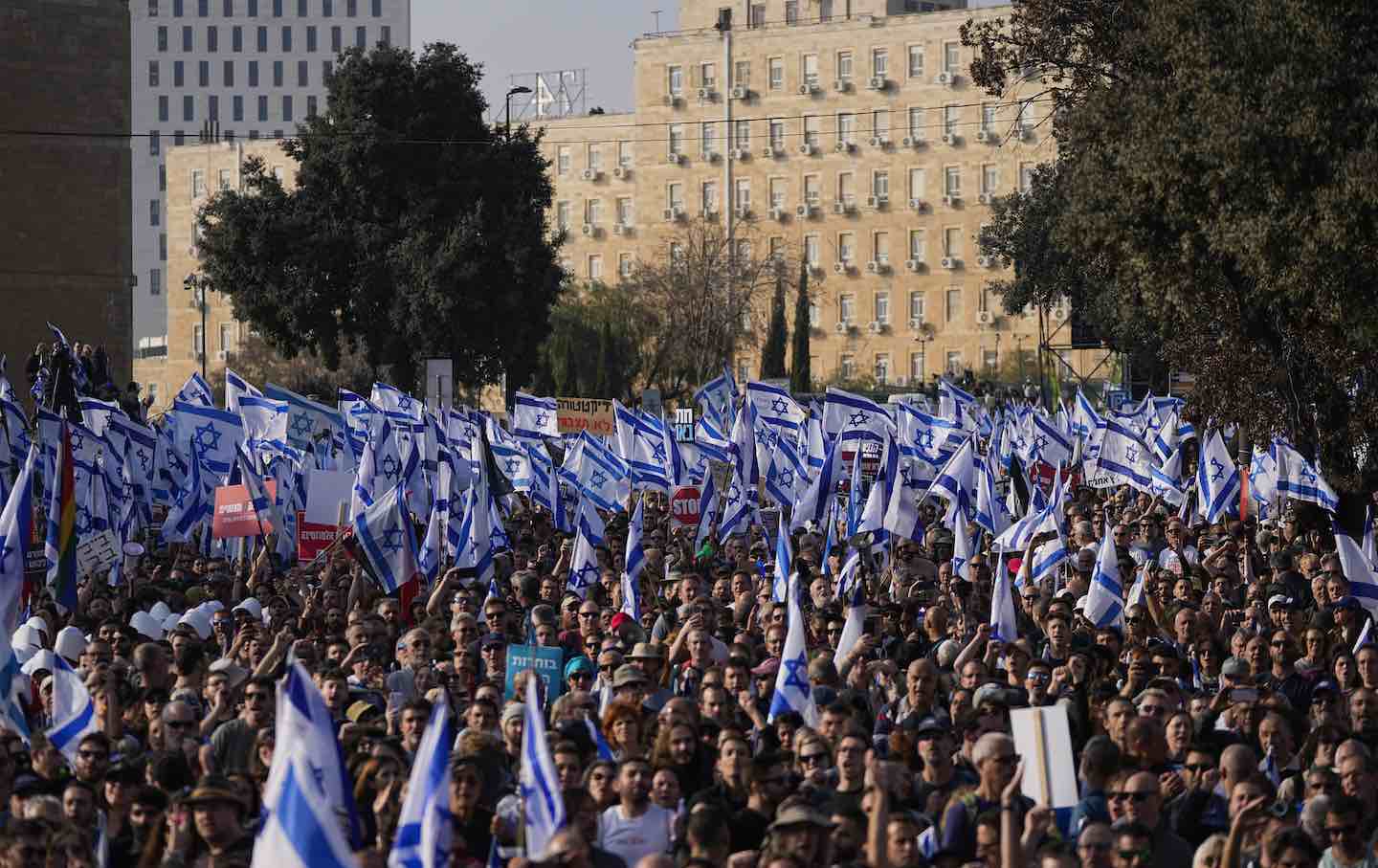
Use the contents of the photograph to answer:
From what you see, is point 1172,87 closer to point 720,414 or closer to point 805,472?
point 805,472

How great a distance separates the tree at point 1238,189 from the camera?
62.1 feet

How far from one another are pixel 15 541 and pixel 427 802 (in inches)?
343

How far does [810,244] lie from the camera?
358 feet

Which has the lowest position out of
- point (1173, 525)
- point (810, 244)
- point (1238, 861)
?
point (1238, 861)

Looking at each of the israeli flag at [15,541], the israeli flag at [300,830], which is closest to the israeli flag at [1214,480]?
the israeli flag at [15,541]

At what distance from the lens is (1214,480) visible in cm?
2522

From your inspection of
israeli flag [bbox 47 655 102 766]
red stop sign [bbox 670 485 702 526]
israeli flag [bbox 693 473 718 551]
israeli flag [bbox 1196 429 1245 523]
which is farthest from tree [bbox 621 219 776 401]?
israeli flag [bbox 47 655 102 766]

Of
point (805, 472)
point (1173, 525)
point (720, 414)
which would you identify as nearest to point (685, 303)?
point (720, 414)

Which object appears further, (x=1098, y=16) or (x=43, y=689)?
(x=1098, y=16)

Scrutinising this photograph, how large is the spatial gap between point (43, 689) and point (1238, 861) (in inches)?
257

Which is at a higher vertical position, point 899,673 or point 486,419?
point 486,419

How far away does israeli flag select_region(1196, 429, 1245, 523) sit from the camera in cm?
2508

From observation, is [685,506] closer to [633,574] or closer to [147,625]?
[633,574]

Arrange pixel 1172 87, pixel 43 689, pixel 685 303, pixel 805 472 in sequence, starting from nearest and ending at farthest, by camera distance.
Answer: pixel 43 689, pixel 1172 87, pixel 805 472, pixel 685 303
